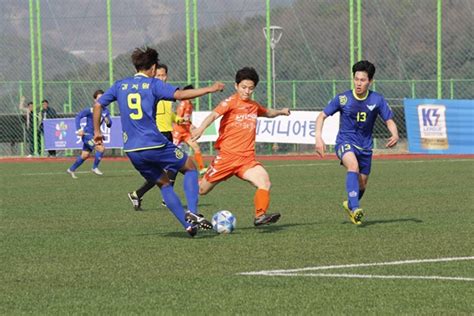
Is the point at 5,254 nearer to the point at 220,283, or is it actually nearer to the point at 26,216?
the point at 220,283

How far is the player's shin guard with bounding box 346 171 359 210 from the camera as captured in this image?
12539 millimetres

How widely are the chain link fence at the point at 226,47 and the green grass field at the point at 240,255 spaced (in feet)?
67.0

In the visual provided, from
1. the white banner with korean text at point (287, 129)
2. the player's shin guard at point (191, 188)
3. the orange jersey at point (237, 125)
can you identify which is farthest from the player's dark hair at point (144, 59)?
the white banner with korean text at point (287, 129)

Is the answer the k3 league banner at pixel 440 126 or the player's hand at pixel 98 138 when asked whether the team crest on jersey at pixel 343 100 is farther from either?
the k3 league banner at pixel 440 126

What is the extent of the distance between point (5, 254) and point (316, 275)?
3.24 metres

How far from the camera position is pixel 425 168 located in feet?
85.3

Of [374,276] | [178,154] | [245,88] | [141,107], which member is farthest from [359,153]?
[374,276]

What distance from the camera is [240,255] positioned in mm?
9906

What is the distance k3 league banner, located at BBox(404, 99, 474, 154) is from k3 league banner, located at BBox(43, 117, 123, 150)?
9021 millimetres

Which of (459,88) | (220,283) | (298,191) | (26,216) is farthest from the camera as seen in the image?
(459,88)

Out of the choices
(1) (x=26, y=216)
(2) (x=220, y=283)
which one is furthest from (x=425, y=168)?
(2) (x=220, y=283)

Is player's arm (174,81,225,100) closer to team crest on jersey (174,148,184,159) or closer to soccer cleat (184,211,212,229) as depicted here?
team crest on jersey (174,148,184,159)

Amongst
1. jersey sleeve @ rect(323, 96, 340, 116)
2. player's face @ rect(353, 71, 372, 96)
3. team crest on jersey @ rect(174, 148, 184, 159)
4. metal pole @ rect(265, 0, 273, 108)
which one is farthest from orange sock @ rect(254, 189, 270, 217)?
metal pole @ rect(265, 0, 273, 108)

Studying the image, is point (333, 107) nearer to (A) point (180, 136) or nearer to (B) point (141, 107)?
(B) point (141, 107)
